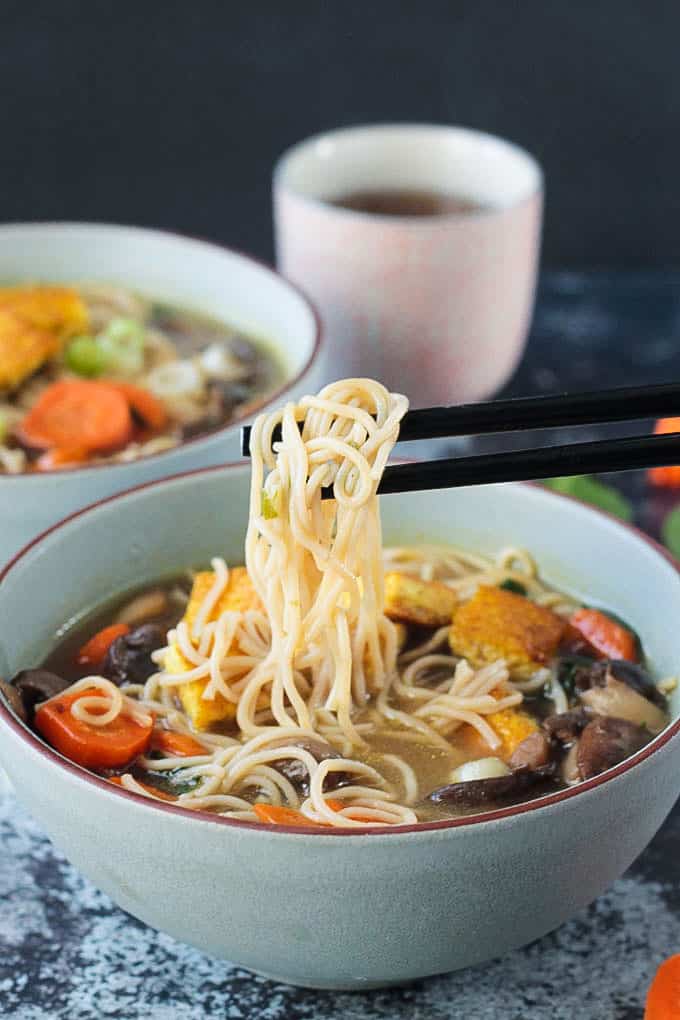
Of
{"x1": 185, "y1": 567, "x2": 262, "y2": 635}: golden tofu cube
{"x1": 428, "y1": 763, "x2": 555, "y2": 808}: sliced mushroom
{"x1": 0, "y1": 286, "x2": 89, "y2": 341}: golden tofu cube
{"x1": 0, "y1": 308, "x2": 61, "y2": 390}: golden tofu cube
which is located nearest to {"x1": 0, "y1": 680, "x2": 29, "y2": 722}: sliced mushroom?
{"x1": 185, "y1": 567, "x2": 262, "y2": 635}: golden tofu cube

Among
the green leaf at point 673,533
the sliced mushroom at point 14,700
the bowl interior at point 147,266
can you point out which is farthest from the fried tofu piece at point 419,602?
the bowl interior at point 147,266

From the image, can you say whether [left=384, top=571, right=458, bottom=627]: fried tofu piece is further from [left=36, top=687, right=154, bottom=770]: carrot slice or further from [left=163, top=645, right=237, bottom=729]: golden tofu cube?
[left=36, top=687, right=154, bottom=770]: carrot slice

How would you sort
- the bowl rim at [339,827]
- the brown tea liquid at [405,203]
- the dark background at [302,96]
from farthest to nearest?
the dark background at [302,96] → the brown tea liquid at [405,203] → the bowl rim at [339,827]

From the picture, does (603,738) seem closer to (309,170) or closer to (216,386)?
(216,386)

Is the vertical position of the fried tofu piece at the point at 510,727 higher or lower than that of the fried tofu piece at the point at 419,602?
lower

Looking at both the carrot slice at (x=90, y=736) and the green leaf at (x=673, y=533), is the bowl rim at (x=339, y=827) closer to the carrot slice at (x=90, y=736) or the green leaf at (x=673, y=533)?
the carrot slice at (x=90, y=736)

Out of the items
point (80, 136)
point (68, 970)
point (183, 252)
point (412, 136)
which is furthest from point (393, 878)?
point (80, 136)
